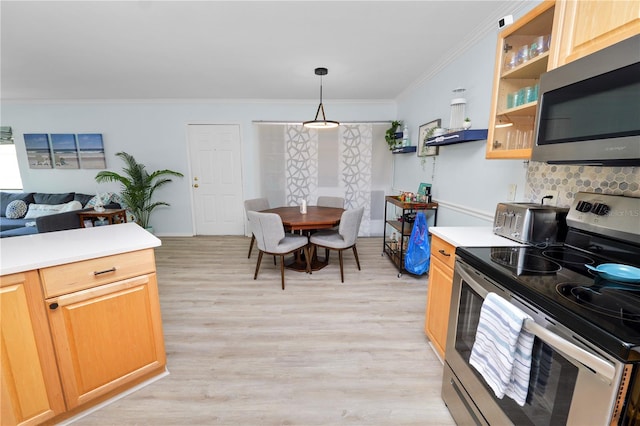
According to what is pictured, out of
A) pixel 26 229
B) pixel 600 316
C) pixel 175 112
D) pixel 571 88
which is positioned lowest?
pixel 26 229

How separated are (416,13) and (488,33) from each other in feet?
2.16

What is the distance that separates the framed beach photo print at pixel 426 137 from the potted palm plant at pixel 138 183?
4007mm

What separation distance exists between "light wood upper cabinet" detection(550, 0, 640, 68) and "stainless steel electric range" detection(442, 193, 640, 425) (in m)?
0.65

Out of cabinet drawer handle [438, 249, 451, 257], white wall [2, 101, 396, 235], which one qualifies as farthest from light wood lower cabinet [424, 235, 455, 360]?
white wall [2, 101, 396, 235]

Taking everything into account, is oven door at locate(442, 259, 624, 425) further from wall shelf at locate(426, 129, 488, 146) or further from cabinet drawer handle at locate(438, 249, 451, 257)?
wall shelf at locate(426, 129, 488, 146)

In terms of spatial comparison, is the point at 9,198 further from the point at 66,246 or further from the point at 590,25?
the point at 590,25

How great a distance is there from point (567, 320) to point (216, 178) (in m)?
4.95

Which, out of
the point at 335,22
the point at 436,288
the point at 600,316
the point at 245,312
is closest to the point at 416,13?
the point at 335,22

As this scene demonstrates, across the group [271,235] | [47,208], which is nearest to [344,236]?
[271,235]

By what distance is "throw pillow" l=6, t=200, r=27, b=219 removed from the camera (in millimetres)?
4158

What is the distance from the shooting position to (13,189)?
A: 4.87m

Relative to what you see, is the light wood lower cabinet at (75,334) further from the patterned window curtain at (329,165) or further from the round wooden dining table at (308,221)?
the patterned window curtain at (329,165)

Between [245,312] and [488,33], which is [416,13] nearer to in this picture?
[488,33]

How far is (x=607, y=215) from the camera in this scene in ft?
3.93
